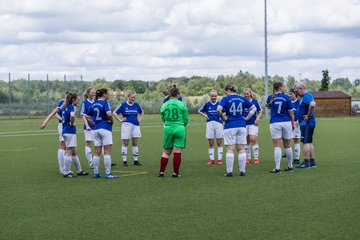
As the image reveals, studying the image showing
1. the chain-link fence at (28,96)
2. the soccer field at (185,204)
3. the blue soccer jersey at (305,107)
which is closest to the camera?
the soccer field at (185,204)

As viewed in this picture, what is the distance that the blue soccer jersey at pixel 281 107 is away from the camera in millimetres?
15664

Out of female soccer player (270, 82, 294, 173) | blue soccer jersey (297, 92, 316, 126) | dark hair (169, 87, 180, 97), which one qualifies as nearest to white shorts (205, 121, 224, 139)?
blue soccer jersey (297, 92, 316, 126)

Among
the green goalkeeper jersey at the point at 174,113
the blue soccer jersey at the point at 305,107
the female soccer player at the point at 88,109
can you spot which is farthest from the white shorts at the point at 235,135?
the female soccer player at the point at 88,109

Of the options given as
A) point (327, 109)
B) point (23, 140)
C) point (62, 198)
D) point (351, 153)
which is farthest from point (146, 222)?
point (327, 109)

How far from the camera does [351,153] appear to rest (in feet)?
70.2

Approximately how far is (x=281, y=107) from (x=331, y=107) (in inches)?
2299

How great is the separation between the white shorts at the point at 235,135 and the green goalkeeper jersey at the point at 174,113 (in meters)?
1.04

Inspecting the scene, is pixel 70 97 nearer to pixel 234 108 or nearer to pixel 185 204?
pixel 234 108

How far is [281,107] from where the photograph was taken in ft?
51.4

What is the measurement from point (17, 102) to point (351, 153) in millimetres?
45471

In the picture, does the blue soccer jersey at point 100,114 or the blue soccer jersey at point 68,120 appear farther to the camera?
the blue soccer jersey at point 68,120

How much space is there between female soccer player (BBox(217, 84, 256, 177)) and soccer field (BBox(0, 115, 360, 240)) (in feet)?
1.67

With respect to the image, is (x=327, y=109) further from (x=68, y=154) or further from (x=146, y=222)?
(x=146, y=222)

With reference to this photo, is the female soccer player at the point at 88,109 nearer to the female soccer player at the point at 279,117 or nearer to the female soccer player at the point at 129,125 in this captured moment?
the female soccer player at the point at 129,125
